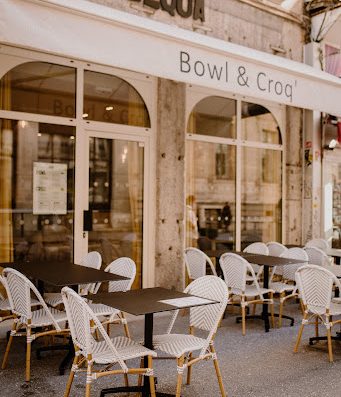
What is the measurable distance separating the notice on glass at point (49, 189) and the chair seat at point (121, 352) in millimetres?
2865

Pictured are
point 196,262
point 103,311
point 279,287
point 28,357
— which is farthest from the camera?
point 196,262

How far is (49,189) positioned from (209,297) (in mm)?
3058

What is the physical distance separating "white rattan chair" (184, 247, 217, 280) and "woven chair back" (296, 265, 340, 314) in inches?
64.0

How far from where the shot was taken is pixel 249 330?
6156 millimetres

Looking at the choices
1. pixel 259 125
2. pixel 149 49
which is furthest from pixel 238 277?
pixel 259 125

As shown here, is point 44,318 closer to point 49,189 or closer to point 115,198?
point 49,189

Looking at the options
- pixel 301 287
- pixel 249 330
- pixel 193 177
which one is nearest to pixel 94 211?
pixel 193 177

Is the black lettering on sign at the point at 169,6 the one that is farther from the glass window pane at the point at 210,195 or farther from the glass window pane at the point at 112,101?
the glass window pane at the point at 210,195

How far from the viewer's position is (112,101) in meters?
7.05

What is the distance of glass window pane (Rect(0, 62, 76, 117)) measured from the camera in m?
6.17

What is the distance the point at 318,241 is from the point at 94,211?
3.84m

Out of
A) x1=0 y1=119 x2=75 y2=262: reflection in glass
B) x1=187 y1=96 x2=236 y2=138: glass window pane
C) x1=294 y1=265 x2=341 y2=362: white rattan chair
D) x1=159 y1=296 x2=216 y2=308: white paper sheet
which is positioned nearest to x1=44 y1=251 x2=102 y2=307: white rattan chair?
x1=0 y1=119 x2=75 y2=262: reflection in glass

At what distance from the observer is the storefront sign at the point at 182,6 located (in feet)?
24.0

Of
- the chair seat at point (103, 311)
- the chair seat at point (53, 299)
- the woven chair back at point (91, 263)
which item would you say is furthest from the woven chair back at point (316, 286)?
the chair seat at point (53, 299)
